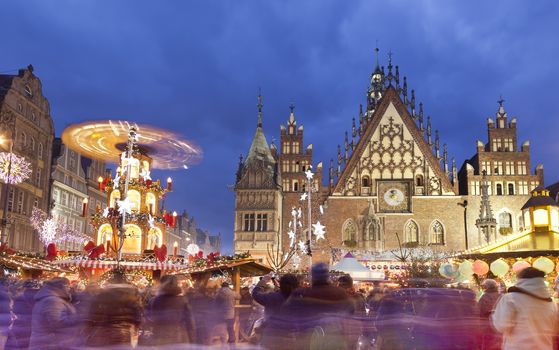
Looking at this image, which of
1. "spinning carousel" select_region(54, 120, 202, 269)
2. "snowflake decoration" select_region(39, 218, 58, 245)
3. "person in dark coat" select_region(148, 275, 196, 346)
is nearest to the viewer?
"person in dark coat" select_region(148, 275, 196, 346)

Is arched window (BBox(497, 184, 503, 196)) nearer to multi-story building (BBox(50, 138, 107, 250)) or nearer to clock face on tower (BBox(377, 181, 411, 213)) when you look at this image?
clock face on tower (BBox(377, 181, 411, 213))

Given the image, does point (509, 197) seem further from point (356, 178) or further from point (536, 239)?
point (536, 239)

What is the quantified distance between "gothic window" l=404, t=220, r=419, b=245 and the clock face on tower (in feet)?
3.58

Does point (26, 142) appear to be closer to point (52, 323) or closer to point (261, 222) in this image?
point (261, 222)

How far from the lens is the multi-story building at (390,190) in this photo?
46594 mm

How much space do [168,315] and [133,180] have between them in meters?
18.9

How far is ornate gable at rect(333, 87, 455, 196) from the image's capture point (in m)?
47.9

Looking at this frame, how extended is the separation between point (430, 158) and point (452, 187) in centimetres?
283

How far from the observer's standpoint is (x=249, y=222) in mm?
47688

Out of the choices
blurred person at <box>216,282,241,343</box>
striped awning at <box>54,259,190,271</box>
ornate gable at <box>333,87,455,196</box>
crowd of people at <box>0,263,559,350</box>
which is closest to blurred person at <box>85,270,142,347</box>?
crowd of people at <box>0,263,559,350</box>

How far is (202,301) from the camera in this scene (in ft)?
35.8

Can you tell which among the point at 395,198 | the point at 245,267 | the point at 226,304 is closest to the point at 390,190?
the point at 395,198

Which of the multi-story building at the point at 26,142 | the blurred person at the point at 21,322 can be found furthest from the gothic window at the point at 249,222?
the blurred person at the point at 21,322

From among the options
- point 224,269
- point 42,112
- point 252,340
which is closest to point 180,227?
point 42,112
